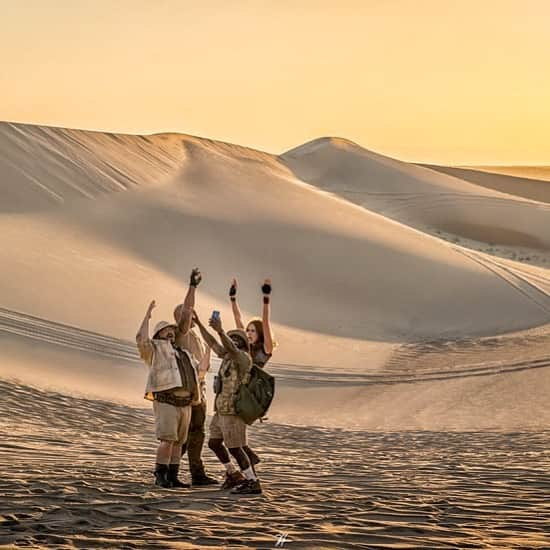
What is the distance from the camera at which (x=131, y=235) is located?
25078 millimetres

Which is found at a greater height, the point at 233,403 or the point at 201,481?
the point at 233,403

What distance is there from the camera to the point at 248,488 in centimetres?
739

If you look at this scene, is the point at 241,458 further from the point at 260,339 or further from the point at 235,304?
the point at 235,304

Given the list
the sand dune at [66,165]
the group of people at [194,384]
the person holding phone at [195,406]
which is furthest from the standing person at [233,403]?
the sand dune at [66,165]

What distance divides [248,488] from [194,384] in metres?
0.86

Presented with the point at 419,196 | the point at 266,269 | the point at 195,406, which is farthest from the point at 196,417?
the point at 419,196

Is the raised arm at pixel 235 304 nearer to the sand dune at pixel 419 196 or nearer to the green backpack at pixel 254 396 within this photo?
the green backpack at pixel 254 396

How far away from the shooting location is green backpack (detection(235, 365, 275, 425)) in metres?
7.42

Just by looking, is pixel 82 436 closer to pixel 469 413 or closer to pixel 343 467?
pixel 343 467

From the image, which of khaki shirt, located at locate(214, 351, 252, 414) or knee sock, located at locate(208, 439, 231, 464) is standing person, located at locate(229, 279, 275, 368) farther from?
knee sock, located at locate(208, 439, 231, 464)

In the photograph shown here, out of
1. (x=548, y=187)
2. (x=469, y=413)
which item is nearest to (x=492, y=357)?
(x=469, y=413)

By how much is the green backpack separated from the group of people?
5 centimetres

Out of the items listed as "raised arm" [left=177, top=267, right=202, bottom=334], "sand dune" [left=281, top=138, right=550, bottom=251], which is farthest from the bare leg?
"sand dune" [left=281, top=138, right=550, bottom=251]

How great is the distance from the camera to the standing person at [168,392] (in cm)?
762
